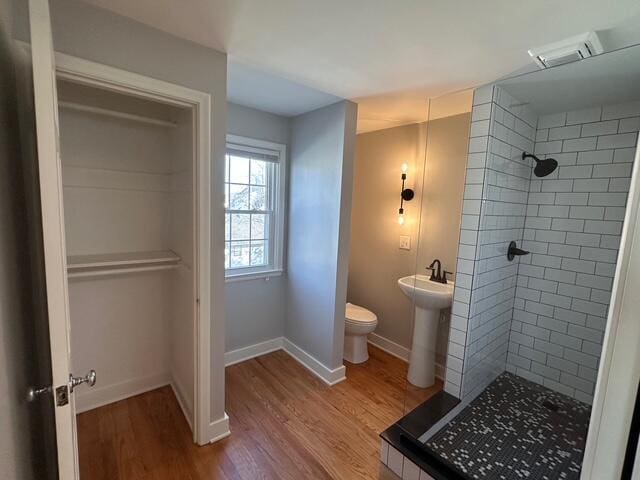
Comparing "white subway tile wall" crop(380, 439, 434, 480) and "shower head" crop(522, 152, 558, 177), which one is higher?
"shower head" crop(522, 152, 558, 177)

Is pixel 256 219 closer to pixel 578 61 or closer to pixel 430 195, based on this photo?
pixel 430 195

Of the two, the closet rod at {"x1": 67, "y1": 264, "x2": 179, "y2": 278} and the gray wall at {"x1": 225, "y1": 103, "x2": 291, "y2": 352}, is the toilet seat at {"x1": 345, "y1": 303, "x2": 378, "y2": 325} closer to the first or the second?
the gray wall at {"x1": 225, "y1": 103, "x2": 291, "y2": 352}

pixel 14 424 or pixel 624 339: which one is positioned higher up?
pixel 624 339

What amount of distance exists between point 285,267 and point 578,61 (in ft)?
8.26

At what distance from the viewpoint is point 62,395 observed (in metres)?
0.87

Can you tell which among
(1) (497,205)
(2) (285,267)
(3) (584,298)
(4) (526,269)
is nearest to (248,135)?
(2) (285,267)

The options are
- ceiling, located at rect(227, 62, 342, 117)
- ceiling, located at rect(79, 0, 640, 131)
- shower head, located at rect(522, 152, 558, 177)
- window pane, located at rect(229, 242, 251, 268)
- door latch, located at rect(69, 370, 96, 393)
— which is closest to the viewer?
door latch, located at rect(69, 370, 96, 393)

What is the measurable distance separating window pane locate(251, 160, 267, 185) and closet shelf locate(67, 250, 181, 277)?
1010 mm

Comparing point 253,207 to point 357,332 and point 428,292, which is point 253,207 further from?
point 428,292

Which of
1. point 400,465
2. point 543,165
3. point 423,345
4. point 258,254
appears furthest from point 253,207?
point 543,165

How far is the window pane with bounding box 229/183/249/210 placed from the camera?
2656 mm

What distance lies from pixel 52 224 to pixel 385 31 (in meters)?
1.50

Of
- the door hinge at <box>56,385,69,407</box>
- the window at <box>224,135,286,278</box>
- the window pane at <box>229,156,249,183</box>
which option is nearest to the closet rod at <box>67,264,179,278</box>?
the window at <box>224,135,286,278</box>

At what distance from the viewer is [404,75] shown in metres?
1.84
